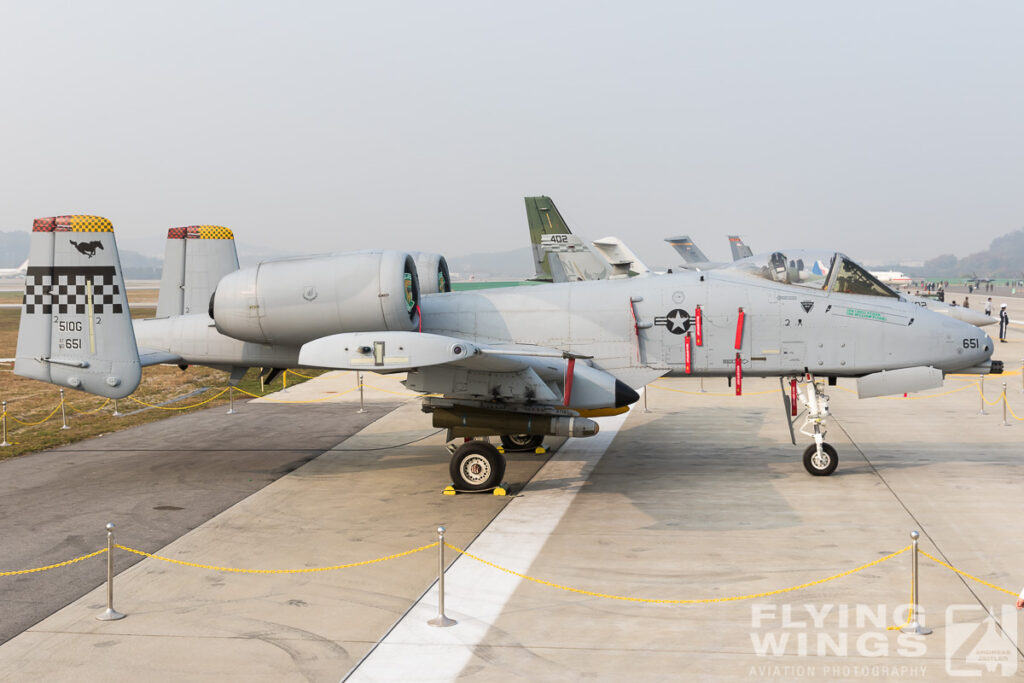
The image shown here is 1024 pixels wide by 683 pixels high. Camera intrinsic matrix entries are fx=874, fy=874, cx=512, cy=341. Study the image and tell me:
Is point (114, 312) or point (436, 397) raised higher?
point (114, 312)

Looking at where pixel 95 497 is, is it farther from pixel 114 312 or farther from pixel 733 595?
pixel 733 595

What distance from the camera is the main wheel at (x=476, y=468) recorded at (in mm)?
11195

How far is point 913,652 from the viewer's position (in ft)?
20.4

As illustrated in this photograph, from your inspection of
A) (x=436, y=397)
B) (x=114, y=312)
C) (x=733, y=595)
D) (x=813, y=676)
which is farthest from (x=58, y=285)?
(x=813, y=676)

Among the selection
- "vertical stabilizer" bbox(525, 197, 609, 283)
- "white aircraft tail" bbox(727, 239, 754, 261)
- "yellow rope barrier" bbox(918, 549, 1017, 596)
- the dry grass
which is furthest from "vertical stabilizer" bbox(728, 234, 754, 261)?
"yellow rope barrier" bbox(918, 549, 1017, 596)

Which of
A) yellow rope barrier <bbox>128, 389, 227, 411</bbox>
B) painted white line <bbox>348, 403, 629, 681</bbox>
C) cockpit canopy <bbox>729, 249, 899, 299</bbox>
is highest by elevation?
cockpit canopy <bbox>729, 249, 899, 299</bbox>

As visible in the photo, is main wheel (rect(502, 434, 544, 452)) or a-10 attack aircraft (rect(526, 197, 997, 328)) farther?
main wheel (rect(502, 434, 544, 452))

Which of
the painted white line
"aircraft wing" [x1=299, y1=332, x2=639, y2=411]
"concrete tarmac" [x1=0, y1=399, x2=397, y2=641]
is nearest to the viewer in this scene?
the painted white line

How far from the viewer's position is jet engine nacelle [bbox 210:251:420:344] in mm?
10945

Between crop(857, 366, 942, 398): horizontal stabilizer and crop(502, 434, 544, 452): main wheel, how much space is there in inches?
198

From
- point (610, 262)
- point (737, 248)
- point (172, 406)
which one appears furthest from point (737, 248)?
point (172, 406)

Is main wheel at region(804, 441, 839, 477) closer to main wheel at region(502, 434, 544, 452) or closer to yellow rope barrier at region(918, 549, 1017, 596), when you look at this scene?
yellow rope barrier at region(918, 549, 1017, 596)

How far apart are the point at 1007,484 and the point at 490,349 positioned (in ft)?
22.7

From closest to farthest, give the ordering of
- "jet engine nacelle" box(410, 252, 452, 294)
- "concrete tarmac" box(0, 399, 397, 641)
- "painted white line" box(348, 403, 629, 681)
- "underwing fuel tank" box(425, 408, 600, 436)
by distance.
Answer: "painted white line" box(348, 403, 629, 681)
"concrete tarmac" box(0, 399, 397, 641)
"underwing fuel tank" box(425, 408, 600, 436)
"jet engine nacelle" box(410, 252, 452, 294)
